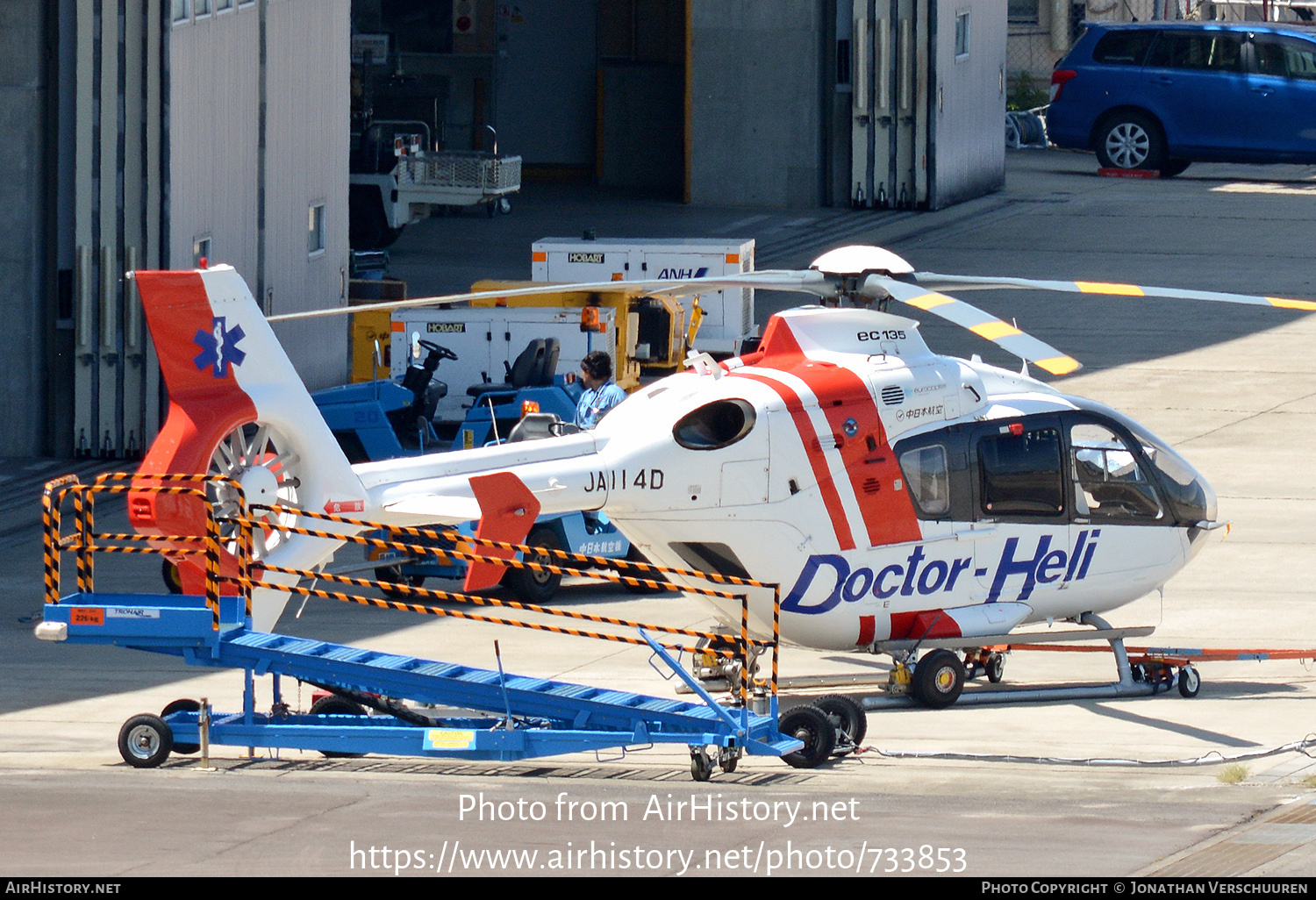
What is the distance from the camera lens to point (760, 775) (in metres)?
11.1

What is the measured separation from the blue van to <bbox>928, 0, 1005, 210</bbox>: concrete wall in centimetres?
130

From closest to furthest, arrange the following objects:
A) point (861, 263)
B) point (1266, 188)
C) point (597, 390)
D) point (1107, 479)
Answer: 1. point (861, 263)
2. point (1107, 479)
3. point (597, 390)
4. point (1266, 188)

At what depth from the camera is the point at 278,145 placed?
2183 cm

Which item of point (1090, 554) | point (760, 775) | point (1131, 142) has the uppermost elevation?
point (1131, 142)

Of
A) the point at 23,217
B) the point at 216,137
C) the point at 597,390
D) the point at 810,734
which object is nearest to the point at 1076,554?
the point at 810,734

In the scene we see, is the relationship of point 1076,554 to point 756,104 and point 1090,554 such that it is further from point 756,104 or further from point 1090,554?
point 756,104

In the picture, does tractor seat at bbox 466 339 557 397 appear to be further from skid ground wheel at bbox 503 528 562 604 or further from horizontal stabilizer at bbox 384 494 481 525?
horizontal stabilizer at bbox 384 494 481 525

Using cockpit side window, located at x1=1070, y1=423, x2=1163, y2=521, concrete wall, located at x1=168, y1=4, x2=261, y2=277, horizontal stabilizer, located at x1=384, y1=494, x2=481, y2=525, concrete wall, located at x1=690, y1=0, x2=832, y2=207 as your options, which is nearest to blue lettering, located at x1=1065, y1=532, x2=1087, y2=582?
cockpit side window, located at x1=1070, y1=423, x2=1163, y2=521

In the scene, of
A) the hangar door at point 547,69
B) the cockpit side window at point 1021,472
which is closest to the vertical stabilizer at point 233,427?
the cockpit side window at point 1021,472

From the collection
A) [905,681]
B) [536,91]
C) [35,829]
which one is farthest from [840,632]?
[536,91]

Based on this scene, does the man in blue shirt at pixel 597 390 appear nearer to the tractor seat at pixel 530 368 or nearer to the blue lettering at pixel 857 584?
the blue lettering at pixel 857 584

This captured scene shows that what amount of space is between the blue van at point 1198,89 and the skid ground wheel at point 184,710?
2771cm

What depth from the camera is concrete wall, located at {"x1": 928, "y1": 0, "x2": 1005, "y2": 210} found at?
Result: 33.6 metres

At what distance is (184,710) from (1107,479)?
6.08 metres
